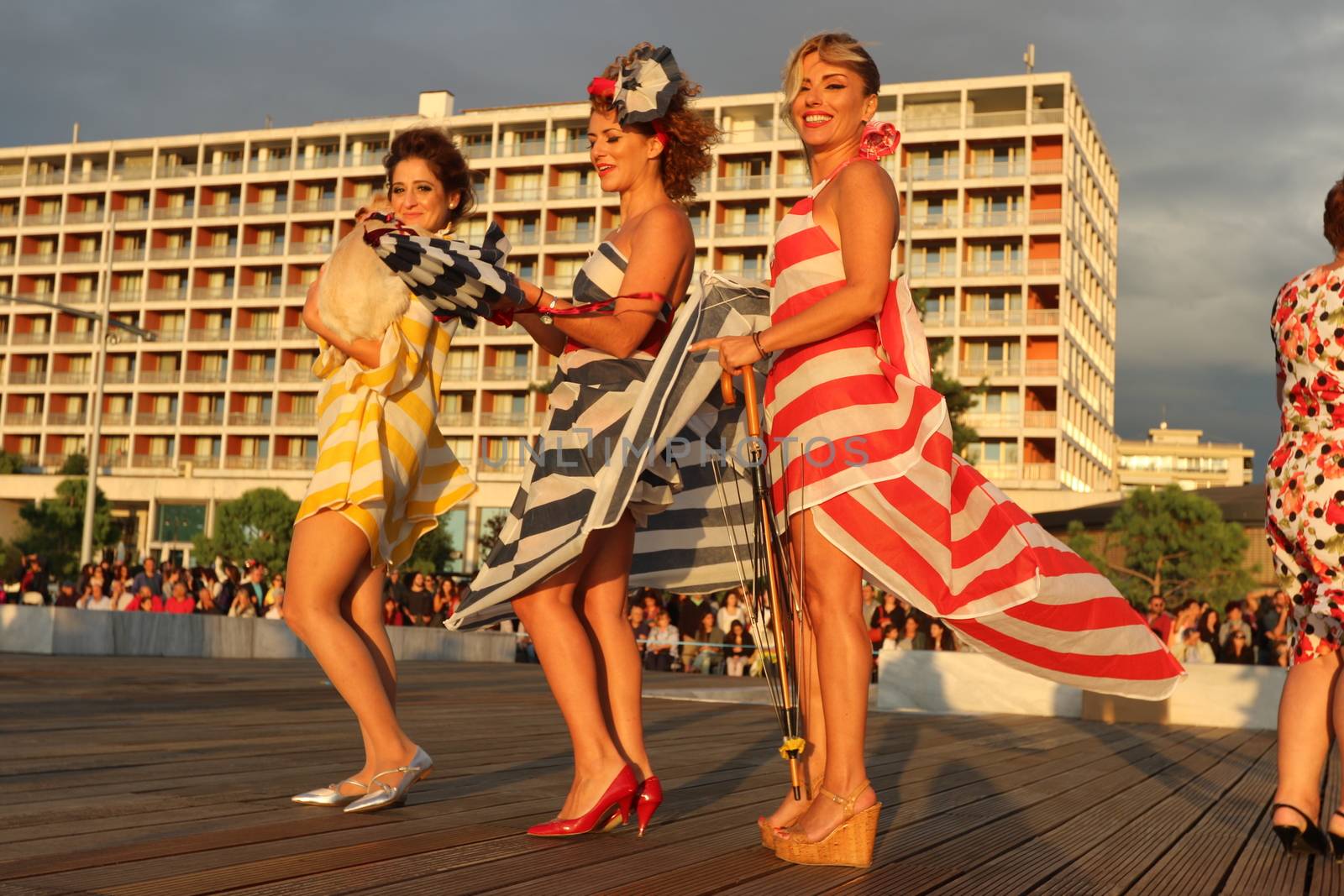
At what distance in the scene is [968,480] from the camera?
11.3 feet

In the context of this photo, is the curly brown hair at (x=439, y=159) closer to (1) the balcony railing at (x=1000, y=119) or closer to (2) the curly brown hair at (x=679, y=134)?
(2) the curly brown hair at (x=679, y=134)

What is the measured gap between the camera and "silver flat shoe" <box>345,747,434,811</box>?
3.71 meters

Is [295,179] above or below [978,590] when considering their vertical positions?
above

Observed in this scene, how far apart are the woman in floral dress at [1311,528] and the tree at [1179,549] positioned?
33.3 m

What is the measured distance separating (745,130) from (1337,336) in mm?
67704

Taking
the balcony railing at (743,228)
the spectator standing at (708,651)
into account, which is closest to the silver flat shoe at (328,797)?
the spectator standing at (708,651)

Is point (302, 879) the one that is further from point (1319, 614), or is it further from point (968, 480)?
point (1319, 614)

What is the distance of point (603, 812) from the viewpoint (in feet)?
11.5

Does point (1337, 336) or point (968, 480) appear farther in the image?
point (1337, 336)

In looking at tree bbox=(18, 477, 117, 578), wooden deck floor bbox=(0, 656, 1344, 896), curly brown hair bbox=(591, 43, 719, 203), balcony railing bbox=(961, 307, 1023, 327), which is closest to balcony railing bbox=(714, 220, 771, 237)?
balcony railing bbox=(961, 307, 1023, 327)

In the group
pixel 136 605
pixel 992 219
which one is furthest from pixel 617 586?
pixel 992 219

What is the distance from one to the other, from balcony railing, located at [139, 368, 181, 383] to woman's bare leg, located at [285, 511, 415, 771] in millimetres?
76907

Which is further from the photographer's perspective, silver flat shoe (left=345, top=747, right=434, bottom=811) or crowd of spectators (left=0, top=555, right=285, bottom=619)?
crowd of spectators (left=0, top=555, right=285, bottom=619)

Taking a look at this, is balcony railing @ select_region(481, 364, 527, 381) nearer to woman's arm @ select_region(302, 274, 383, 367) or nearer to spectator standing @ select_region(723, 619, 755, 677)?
spectator standing @ select_region(723, 619, 755, 677)
